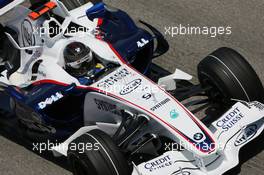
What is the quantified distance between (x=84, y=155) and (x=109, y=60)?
1723 mm

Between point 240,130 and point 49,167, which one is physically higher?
point 240,130

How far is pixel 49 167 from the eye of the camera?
925 centimetres

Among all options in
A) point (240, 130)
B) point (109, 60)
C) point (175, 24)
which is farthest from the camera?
point (175, 24)

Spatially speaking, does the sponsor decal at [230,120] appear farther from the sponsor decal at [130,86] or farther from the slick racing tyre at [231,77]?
the sponsor decal at [130,86]

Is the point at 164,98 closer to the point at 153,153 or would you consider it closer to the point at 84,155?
the point at 153,153

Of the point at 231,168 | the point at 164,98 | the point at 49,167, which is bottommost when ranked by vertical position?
the point at 49,167

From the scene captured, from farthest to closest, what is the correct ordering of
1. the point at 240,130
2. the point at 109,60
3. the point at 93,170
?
1. the point at 109,60
2. the point at 240,130
3. the point at 93,170

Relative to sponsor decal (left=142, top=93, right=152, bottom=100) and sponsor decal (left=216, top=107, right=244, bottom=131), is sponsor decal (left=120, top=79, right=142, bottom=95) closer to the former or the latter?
sponsor decal (left=142, top=93, right=152, bottom=100)

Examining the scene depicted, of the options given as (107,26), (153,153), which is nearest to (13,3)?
(107,26)

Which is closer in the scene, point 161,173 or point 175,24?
point 161,173

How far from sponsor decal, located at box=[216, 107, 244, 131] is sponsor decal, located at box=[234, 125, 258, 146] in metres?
0.16

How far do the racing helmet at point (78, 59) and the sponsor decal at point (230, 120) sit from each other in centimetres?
195

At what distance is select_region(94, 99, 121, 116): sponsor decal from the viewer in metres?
8.71

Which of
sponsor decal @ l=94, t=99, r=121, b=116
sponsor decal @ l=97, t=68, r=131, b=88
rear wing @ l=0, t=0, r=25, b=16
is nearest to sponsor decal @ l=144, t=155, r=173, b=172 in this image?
sponsor decal @ l=94, t=99, r=121, b=116
